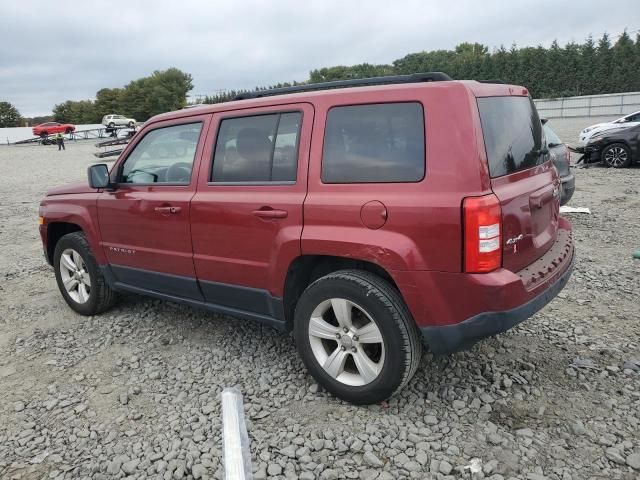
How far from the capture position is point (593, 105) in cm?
4322

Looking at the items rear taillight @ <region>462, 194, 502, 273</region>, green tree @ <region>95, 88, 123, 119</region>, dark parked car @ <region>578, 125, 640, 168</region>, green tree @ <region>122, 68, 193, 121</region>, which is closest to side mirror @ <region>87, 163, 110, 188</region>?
rear taillight @ <region>462, 194, 502, 273</region>

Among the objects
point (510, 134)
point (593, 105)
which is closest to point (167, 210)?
point (510, 134)

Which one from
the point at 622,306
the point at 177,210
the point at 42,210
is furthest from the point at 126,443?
the point at 622,306

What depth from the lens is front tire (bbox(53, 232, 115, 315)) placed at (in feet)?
15.0

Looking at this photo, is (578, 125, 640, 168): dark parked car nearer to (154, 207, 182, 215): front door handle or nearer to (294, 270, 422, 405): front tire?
(294, 270, 422, 405): front tire

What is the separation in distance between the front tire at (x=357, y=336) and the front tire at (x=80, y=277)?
233cm

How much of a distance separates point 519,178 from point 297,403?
6.23ft

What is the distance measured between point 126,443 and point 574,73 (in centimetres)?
5756

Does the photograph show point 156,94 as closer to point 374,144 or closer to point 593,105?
point 593,105

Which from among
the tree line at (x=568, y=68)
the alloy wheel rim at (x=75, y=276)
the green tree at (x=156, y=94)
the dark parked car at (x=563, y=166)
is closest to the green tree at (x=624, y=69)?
the tree line at (x=568, y=68)

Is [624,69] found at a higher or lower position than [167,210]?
higher

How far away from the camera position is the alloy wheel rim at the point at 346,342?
9.61 ft

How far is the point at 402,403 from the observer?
10.1 ft

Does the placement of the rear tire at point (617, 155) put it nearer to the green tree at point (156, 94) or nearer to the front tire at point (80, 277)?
the front tire at point (80, 277)
